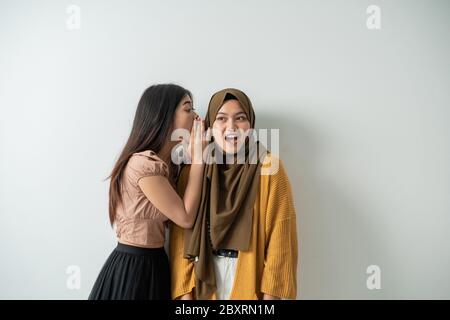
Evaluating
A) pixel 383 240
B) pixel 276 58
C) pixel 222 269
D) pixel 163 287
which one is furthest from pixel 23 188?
pixel 383 240

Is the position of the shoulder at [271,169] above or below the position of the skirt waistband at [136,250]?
above

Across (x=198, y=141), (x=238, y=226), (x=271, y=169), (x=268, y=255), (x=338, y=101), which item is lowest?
(x=268, y=255)

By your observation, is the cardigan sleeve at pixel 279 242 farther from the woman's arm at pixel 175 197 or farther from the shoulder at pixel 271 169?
the woman's arm at pixel 175 197

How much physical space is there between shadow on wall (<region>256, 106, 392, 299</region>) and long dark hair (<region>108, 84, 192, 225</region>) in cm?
51

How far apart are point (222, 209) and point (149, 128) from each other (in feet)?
1.60

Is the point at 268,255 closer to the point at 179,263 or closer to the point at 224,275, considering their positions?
the point at 224,275

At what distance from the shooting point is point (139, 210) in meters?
1.21

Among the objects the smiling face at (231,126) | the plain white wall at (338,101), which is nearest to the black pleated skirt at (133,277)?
the plain white wall at (338,101)

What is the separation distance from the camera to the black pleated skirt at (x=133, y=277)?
46.5 inches

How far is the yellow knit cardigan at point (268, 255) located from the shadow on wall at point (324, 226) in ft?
0.82

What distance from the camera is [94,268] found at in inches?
59.4

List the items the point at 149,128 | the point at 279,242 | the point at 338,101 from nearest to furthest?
1. the point at 279,242
2. the point at 149,128
3. the point at 338,101

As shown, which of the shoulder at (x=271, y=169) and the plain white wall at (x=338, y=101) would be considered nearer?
the shoulder at (x=271, y=169)

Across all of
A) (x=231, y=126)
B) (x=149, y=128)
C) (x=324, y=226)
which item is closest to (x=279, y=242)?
(x=324, y=226)
